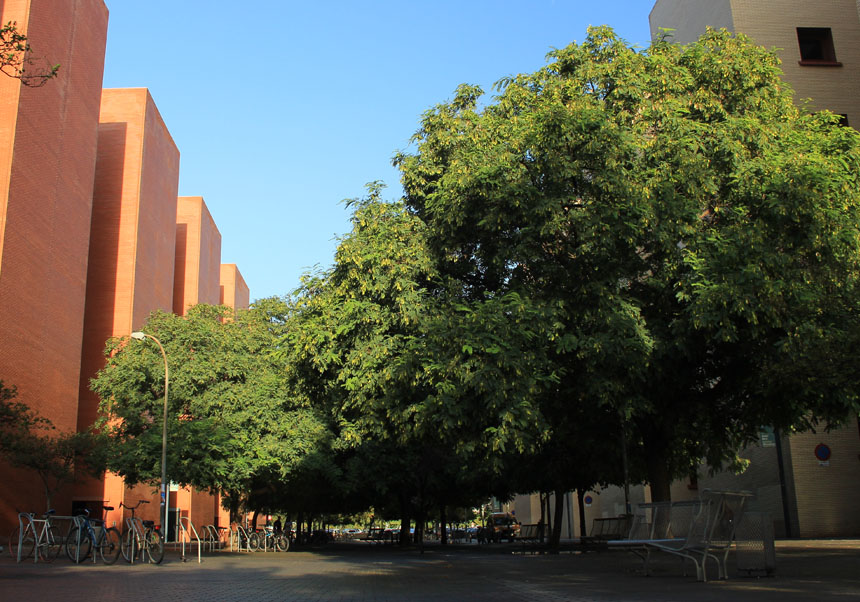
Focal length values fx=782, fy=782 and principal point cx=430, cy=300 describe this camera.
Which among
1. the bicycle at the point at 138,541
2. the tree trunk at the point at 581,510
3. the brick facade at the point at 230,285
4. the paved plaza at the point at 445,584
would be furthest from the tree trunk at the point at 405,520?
the brick facade at the point at 230,285

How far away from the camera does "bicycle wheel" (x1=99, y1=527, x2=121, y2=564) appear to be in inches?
749

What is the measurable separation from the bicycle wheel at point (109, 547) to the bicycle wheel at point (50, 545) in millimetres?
1386

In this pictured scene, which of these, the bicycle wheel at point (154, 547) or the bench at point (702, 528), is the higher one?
the bench at point (702, 528)

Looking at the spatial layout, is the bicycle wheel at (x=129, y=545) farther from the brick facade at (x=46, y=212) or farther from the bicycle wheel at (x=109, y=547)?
the brick facade at (x=46, y=212)

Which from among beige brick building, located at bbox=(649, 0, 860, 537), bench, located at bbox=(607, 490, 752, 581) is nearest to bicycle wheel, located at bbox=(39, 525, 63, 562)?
bench, located at bbox=(607, 490, 752, 581)

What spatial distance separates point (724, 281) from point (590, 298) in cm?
260

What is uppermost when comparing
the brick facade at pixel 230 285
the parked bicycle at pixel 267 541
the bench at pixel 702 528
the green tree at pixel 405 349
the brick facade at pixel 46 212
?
the brick facade at pixel 230 285

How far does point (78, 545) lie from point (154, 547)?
3.08 m

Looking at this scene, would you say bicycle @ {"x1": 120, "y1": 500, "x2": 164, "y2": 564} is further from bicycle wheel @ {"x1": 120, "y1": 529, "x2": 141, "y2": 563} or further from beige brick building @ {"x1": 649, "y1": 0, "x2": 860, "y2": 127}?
beige brick building @ {"x1": 649, "y1": 0, "x2": 860, "y2": 127}

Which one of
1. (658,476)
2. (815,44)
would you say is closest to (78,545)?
(658,476)

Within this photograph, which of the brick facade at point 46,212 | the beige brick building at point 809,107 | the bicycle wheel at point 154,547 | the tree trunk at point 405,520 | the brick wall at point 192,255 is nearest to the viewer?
the bicycle wheel at point 154,547

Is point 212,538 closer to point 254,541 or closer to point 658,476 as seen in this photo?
point 254,541

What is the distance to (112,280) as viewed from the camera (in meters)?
50.3

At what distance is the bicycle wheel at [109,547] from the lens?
62.4ft
